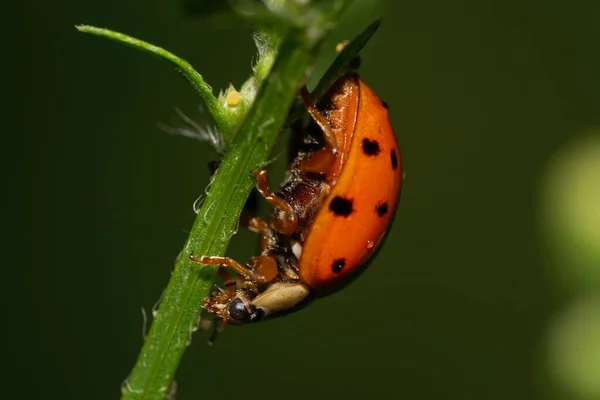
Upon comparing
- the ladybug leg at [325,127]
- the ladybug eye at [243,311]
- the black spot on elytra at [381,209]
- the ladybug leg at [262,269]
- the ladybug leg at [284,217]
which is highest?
the ladybug leg at [325,127]

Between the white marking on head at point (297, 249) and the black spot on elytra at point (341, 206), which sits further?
the white marking on head at point (297, 249)

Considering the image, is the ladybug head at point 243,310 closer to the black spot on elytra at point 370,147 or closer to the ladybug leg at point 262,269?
the ladybug leg at point 262,269

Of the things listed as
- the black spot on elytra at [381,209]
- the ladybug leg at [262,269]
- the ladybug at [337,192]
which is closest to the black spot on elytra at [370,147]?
the ladybug at [337,192]

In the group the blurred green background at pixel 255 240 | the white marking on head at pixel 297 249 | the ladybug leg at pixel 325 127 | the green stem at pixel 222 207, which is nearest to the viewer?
the green stem at pixel 222 207

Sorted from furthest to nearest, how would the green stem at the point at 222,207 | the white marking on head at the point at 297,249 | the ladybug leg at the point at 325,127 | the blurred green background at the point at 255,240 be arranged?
the blurred green background at the point at 255,240 < the white marking on head at the point at 297,249 < the ladybug leg at the point at 325,127 < the green stem at the point at 222,207

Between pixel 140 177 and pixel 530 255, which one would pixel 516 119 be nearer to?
pixel 530 255

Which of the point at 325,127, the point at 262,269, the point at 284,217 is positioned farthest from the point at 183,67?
the point at 262,269

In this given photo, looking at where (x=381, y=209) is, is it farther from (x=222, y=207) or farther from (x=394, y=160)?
(x=222, y=207)
